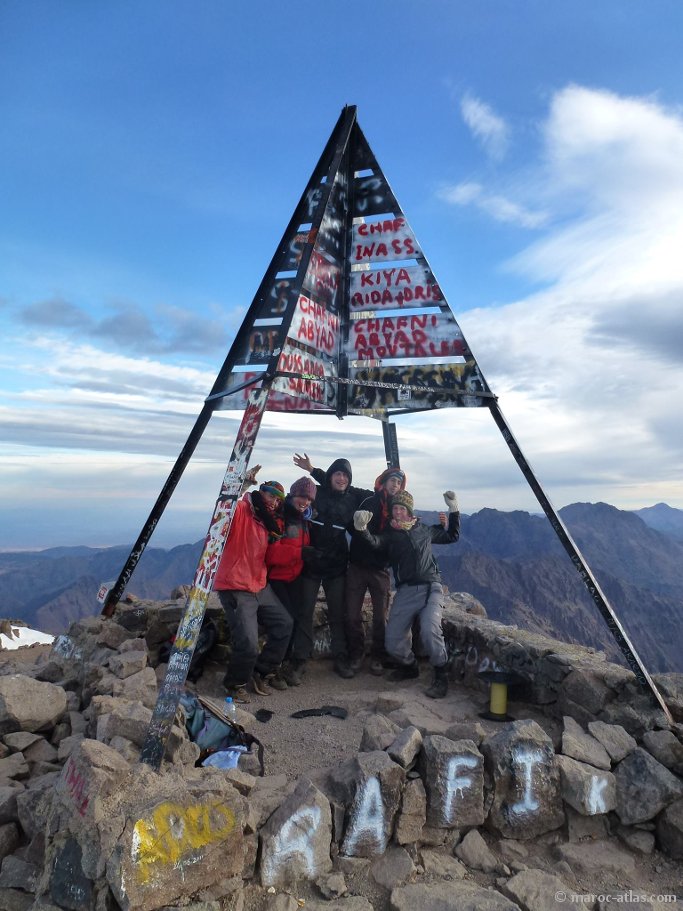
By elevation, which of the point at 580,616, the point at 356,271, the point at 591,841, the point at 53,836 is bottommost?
the point at 580,616

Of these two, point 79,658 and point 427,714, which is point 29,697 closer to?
point 79,658

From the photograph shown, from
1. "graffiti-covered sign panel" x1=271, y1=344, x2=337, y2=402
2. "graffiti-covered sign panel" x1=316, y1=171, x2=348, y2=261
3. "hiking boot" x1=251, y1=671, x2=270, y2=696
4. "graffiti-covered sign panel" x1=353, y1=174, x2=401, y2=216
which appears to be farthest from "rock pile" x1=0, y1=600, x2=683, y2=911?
"graffiti-covered sign panel" x1=353, y1=174, x2=401, y2=216

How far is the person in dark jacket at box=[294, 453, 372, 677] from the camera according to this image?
287 inches

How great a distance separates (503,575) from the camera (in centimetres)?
5756

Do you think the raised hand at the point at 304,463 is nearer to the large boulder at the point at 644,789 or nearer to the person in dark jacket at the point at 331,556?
the person in dark jacket at the point at 331,556

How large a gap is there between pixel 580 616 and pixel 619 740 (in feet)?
187

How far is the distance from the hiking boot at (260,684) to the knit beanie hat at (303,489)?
215cm

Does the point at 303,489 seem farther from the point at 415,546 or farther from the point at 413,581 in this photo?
the point at 413,581

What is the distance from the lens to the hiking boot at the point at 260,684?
6.66 meters

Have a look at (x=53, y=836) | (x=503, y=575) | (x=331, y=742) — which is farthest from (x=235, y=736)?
(x=503, y=575)

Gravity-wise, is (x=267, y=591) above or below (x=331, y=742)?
above

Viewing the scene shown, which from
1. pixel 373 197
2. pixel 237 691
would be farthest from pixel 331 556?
pixel 373 197

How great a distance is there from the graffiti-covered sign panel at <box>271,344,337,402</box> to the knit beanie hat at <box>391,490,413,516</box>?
1.51m

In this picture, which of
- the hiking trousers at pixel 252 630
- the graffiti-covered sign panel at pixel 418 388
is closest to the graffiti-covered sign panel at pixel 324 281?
the graffiti-covered sign panel at pixel 418 388
